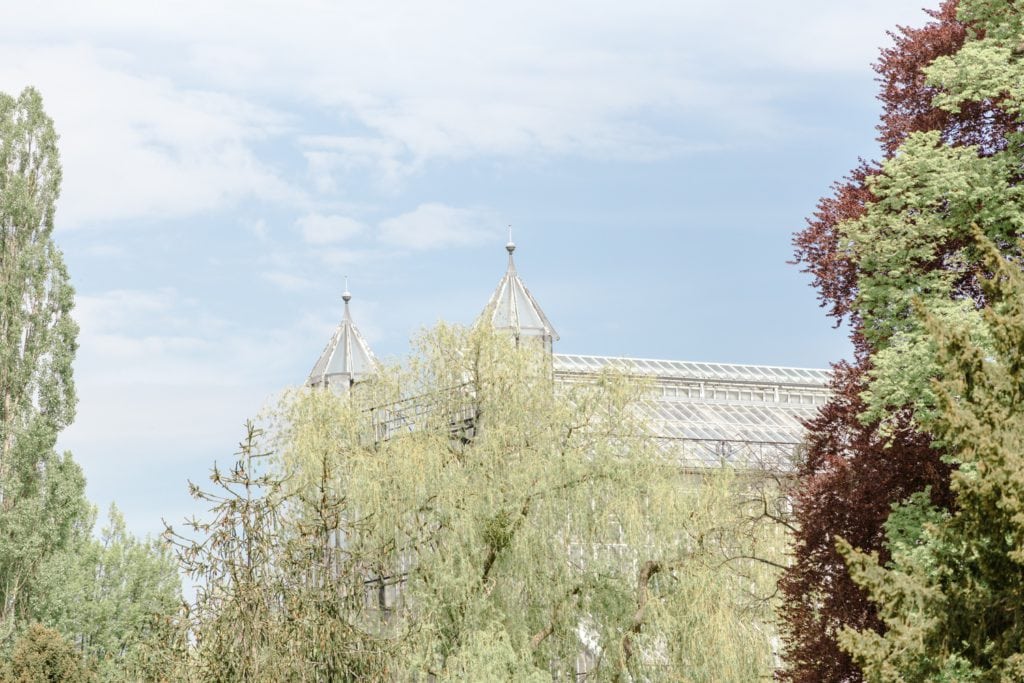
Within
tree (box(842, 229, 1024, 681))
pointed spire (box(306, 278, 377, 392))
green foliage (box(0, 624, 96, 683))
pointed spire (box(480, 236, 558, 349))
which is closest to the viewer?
tree (box(842, 229, 1024, 681))

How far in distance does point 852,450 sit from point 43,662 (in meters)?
Result: 19.9

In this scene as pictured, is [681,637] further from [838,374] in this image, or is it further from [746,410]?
[746,410]

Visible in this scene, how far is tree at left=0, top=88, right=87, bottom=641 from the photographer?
127 ft

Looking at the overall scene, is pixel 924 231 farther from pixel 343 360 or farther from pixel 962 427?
pixel 343 360

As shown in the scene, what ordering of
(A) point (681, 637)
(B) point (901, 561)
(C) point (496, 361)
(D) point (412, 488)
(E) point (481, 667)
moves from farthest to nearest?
(C) point (496, 361) → (D) point (412, 488) → (A) point (681, 637) → (E) point (481, 667) → (B) point (901, 561)

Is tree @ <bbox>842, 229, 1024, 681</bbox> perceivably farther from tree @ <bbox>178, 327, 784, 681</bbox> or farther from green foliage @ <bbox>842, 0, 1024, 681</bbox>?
tree @ <bbox>178, 327, 784, 681</bbox>

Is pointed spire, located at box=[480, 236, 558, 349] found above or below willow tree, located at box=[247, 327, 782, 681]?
above

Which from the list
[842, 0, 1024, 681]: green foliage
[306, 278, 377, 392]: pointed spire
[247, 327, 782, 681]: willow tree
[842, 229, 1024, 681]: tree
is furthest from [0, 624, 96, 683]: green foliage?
[842, 229, 1024, 681]: tree

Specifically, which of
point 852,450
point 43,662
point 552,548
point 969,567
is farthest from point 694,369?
point 969,567

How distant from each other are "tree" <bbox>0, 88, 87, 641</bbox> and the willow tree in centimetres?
1140

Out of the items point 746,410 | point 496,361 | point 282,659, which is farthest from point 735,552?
point 746,410

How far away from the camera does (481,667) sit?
23.7m

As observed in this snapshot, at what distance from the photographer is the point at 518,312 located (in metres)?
38.7

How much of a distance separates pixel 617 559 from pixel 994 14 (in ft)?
36.4
